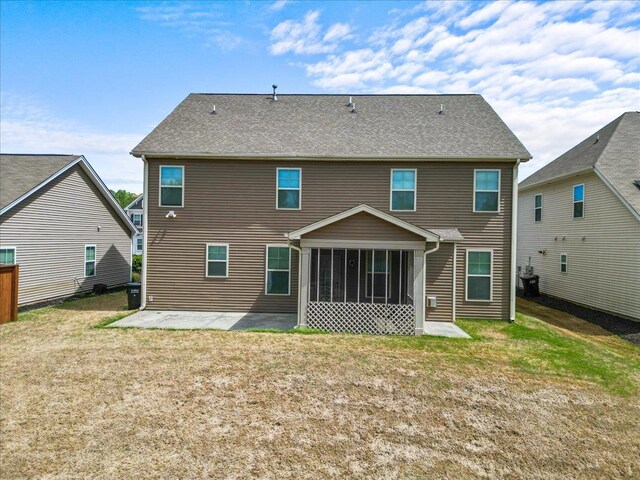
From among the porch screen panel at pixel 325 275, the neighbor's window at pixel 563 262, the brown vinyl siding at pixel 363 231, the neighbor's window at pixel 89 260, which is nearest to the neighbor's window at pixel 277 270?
the porch screen panel at pixel 325 275

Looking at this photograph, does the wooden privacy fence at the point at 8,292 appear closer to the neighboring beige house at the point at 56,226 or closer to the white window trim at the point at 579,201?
the neighboring beige house at the point at 56,226

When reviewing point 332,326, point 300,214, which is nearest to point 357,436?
point 332,326

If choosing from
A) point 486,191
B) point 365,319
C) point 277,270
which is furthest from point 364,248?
point 486,191

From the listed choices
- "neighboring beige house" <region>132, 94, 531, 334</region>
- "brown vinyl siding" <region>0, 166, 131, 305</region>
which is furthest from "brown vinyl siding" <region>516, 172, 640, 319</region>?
"brown vinyl siding" <region>0, 166, 131, 305</region>

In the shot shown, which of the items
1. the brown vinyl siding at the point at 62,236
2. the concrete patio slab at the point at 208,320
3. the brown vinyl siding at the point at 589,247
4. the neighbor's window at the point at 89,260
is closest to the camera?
the concrete patio slab at the point at 208,320

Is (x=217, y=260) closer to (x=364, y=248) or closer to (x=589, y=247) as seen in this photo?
(x=364, y=248)

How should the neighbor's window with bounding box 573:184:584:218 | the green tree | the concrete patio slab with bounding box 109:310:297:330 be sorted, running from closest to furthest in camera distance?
the concrete patio slab with bounding box 109:310:297:330
the neighbor's window with bounding box 573:184:584:218
the green tree

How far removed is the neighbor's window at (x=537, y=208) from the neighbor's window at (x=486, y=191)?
29.5 feet

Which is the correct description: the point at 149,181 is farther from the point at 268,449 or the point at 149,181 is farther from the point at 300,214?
the point at 268,449

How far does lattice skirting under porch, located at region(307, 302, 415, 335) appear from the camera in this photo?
1022 centimetres

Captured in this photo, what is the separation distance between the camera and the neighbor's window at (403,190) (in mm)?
12508

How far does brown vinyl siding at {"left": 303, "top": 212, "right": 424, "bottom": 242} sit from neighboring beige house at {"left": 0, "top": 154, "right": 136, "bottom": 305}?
456 inches

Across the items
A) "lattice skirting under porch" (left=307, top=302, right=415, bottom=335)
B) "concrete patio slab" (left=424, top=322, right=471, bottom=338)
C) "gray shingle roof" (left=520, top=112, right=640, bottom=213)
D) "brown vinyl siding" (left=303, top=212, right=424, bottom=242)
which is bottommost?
"concrete patio slab" (left=424, top=322, right=471, bottom=338)

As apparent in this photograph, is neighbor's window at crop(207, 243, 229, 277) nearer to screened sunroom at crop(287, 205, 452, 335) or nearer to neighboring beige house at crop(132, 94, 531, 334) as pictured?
neighboring beige house at crop(132, 94, 531, 334)
